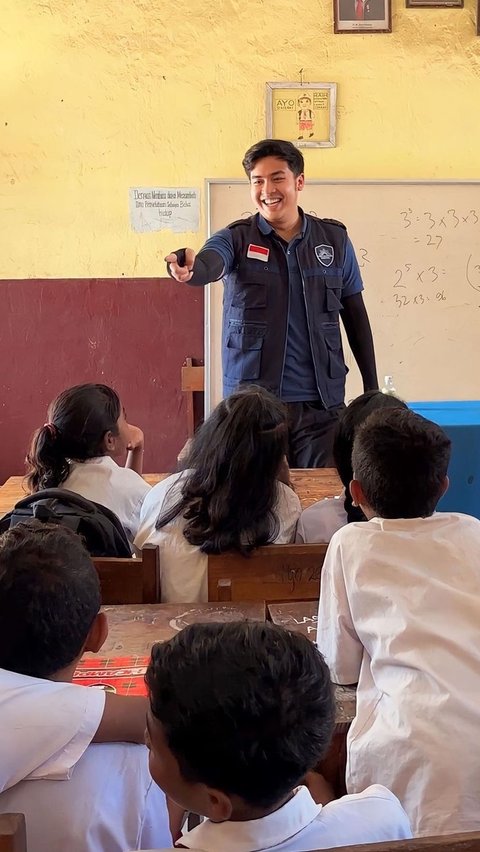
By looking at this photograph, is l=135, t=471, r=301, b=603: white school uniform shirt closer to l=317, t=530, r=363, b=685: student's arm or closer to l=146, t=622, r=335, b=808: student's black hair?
l=317, t=530, r=363, b=685: student's arm

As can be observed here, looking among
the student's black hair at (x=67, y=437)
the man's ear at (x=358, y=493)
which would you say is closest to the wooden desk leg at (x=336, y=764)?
the man's ear at (x=358, y=493)

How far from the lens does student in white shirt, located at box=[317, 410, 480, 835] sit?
0.98 metres

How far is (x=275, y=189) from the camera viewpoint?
2.67 meters

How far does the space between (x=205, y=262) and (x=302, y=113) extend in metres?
1.49

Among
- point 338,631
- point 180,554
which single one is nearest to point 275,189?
point 180,554

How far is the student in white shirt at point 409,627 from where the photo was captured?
0.98m

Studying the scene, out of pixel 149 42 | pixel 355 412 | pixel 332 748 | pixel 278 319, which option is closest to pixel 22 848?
pixel 332 748

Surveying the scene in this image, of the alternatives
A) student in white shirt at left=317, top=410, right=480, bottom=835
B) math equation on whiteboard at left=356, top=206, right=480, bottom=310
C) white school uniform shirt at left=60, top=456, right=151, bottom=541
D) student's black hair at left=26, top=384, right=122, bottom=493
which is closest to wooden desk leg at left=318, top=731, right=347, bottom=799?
student in white shirt at left=317, top=410, right=480, bottom=835

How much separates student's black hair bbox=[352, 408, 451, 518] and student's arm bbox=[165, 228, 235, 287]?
1.18 meters

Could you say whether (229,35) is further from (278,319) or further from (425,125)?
(278,319)

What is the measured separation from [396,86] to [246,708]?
3.58m

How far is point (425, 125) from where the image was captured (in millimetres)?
3713

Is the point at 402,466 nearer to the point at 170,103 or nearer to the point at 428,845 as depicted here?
the point at 428,845

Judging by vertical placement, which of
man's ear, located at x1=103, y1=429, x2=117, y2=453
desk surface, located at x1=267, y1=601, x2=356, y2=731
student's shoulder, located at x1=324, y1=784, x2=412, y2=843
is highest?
man's ear, located at x1=103, y1=429, x2=117, y2=453
